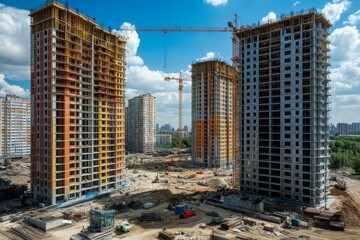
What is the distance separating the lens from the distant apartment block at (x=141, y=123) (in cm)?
18400

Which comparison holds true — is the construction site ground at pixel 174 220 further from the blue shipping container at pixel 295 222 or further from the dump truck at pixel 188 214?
the blue shipping container at pixel 295 222

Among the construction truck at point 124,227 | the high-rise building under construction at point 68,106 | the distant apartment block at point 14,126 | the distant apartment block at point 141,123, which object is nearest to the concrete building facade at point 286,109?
the construction truck at point 124,227

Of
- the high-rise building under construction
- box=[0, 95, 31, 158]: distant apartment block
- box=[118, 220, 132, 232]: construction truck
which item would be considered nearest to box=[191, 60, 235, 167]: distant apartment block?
the high-rise building under construction

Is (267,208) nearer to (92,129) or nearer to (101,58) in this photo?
(92,129)

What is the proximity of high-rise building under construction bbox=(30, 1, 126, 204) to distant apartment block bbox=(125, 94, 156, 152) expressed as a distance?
115m

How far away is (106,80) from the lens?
221ft

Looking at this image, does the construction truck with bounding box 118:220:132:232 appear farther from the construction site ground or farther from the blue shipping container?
the blue shipping container

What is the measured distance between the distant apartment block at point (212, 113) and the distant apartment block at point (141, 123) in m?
67.6

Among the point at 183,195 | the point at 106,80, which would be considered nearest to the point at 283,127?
the point at 183,195

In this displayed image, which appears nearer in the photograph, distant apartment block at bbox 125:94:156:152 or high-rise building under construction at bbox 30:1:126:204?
Answer: high-rise building under construction at bbox 30:1:126:204

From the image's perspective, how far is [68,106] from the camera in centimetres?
5781

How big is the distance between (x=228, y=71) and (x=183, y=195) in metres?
68.5

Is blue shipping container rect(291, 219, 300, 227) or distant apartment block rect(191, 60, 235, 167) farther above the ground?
distant apartment block rect(191, 60, 235, 167)

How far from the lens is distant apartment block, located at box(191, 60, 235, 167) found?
380ft
